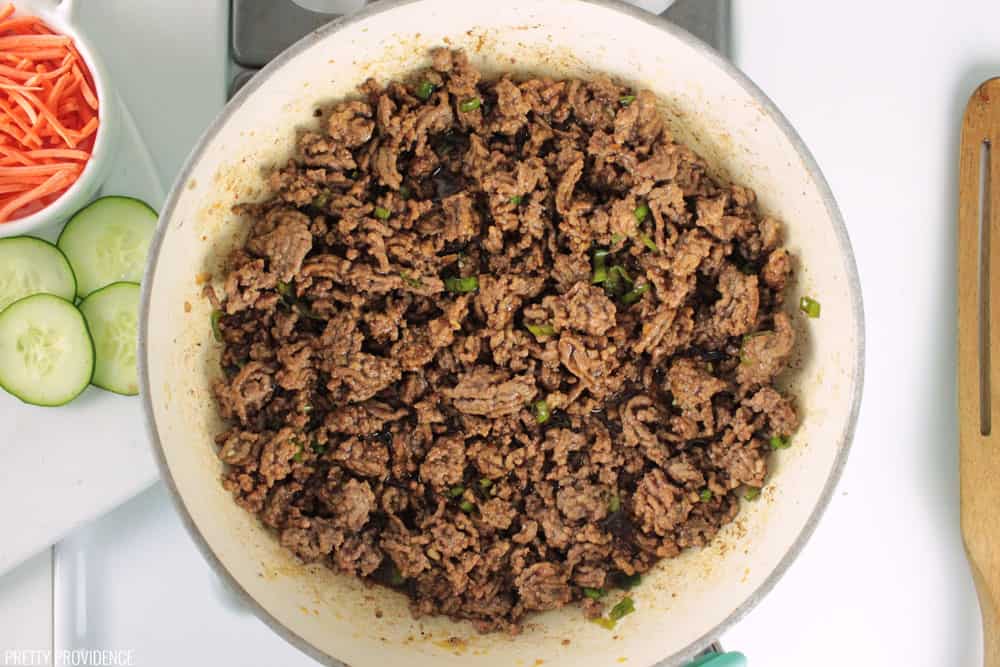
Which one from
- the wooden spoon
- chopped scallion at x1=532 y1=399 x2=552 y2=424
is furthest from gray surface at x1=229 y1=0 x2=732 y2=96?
chopped scallion at x1=532 y1=399 x2=552 y2=424

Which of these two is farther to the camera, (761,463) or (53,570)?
(53,570)

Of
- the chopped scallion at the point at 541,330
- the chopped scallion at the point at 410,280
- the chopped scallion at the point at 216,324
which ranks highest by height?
the chopped scallion at the point at 541,330

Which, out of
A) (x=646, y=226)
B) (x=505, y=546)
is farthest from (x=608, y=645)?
(x=646, y=226)

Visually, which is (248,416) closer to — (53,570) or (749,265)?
(53,570)

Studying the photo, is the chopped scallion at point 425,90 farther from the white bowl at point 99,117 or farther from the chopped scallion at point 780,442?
the chopped scallion at point 780,442

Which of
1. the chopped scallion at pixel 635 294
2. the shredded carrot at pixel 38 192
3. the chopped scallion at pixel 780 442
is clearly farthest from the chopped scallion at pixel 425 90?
the chopped scallion at pixel 780 442

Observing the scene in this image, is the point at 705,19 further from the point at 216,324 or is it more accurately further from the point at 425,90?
the point at 216,324

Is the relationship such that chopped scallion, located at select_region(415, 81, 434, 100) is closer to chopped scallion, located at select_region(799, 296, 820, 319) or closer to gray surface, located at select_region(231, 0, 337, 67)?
gray surface, located at select_region(231, 0, 337, 67)

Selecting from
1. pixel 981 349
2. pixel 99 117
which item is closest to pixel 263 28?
pixel 99 117
